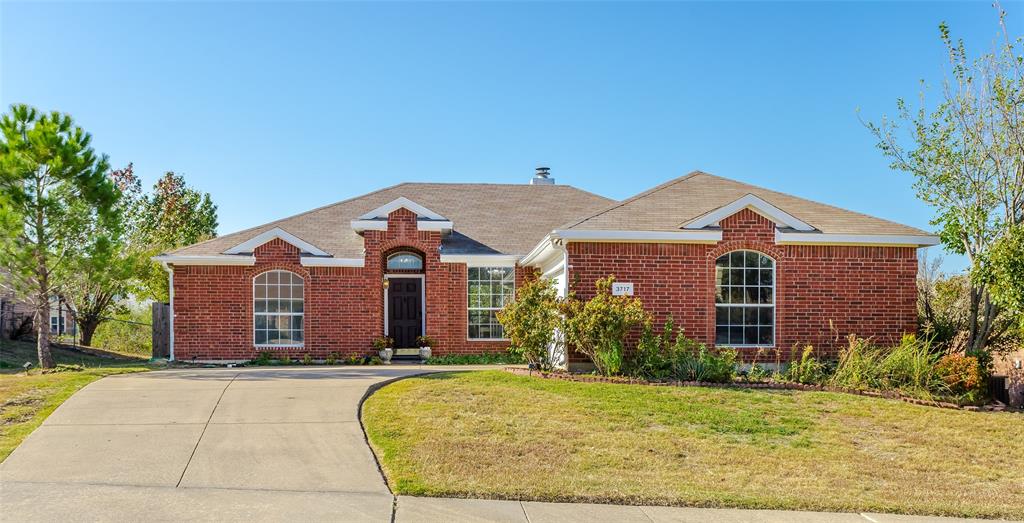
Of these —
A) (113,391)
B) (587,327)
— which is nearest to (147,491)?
(113,391)

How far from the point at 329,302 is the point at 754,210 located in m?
10.1

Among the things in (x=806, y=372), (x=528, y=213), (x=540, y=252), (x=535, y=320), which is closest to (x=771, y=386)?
(x=806, y=372)

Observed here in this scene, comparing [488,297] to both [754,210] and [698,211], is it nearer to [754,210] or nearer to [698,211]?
[698,211]

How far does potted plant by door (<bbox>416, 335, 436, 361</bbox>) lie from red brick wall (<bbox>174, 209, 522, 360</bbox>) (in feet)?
0.50

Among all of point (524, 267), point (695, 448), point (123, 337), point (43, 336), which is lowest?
point (123, 337)

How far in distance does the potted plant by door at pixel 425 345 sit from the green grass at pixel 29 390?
6225 millimetres

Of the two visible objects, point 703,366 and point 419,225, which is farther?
point 419,225

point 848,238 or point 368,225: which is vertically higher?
point 368,225

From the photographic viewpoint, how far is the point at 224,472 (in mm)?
7844

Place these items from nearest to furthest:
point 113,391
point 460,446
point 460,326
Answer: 1. point 460,446
2. point 113,391
3. point 460,326

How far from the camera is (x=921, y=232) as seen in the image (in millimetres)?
15711

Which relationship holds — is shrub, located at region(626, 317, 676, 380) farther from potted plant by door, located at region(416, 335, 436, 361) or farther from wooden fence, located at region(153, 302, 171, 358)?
wooden fence, located at region(153, 302, 171, 358)

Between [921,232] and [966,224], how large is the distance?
0.99m

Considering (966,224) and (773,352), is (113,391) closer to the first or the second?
(773,352)
